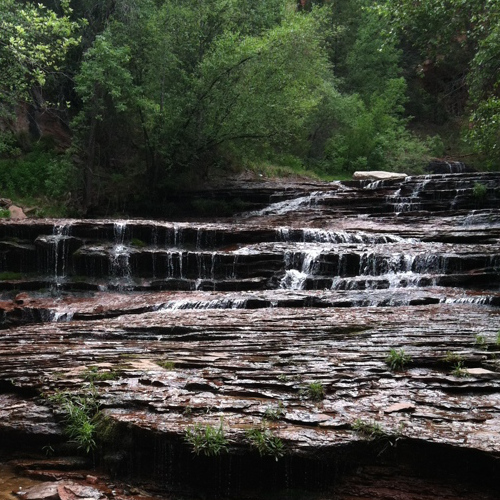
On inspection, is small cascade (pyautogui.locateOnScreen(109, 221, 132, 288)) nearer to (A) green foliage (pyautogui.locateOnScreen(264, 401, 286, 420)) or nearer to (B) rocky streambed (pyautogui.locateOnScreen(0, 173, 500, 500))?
(B) rocky streambed (pyautogui.locateOnScreen(0, 173, 500, 500))

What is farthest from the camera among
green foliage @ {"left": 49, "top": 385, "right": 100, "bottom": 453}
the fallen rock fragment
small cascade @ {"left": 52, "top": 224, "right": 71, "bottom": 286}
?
small cascade @ {"left": 52, "top": 224, "right": 71, "bottom": 286}

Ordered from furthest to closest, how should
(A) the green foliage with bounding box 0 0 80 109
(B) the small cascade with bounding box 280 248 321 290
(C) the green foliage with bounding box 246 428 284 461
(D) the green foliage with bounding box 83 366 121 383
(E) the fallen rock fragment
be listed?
(B) the small cascade with bounding box 280 248 321 290 → (A) the green foliage with bounding box 0 0 80 109 → (D) the green foliage with bounding box 83 366 121 383 → (C) the green foliage with bounding box 246 428 284 461 → (E) the fallen rock fragment

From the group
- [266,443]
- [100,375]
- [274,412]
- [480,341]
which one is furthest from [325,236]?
[266,443]

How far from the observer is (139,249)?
16.2 meters

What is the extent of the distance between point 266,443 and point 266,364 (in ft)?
6.18

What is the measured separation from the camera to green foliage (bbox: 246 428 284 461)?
4.49m

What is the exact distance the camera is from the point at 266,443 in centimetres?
453

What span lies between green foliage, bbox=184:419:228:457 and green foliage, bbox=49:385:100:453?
1101 mm

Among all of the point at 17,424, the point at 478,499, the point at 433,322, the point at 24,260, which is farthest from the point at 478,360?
the point at 24,260

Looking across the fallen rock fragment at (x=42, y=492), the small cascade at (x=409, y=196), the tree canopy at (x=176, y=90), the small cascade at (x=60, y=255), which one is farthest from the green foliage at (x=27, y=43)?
the small cascade at (x=409, y=196)

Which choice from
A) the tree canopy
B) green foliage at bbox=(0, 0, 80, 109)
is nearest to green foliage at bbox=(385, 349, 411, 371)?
green foliage at bbox=(0, 0, 80, 109)

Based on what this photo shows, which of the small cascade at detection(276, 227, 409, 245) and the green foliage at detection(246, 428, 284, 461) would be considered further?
the small cascade at detection(276, 227, 409, 245)

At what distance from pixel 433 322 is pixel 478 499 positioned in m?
4.46

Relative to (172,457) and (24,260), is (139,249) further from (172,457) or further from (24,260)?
(172,457)
